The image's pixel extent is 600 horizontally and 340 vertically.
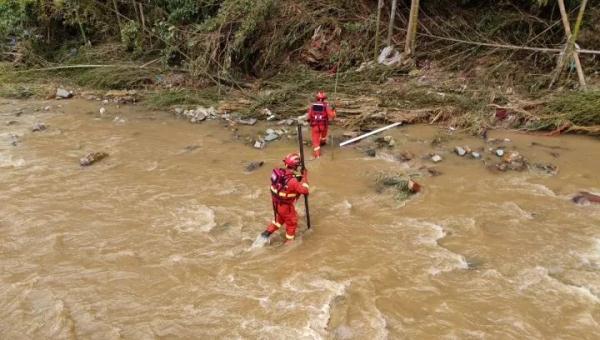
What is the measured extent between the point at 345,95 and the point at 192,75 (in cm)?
472

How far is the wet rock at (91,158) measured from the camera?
8500 mm

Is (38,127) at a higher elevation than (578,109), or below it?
below

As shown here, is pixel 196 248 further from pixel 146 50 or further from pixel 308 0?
pixel 146 50

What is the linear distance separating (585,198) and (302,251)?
3.86m

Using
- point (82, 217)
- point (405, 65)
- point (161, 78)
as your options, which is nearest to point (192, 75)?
point (161, 78)

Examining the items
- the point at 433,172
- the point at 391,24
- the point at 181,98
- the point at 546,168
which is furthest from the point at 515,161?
the point at 181,98

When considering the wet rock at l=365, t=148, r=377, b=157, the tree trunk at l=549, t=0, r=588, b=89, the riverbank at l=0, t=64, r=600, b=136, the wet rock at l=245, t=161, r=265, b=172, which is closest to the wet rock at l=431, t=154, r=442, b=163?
the wet rock at l=365, t=148, r=377, b=157

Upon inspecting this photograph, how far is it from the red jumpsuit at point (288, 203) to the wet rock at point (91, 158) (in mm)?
4370

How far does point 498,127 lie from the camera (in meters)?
9.30

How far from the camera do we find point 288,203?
553cm

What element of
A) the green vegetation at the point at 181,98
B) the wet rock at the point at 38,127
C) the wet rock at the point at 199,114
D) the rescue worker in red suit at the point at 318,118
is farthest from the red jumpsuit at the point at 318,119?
the wet rock at the point at 38,127

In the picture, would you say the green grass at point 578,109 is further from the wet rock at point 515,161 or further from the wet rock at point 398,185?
the wet rock at point 398,185

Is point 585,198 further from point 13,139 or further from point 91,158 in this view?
point 13,139

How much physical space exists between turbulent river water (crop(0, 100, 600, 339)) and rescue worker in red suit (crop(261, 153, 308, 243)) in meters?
0.24
